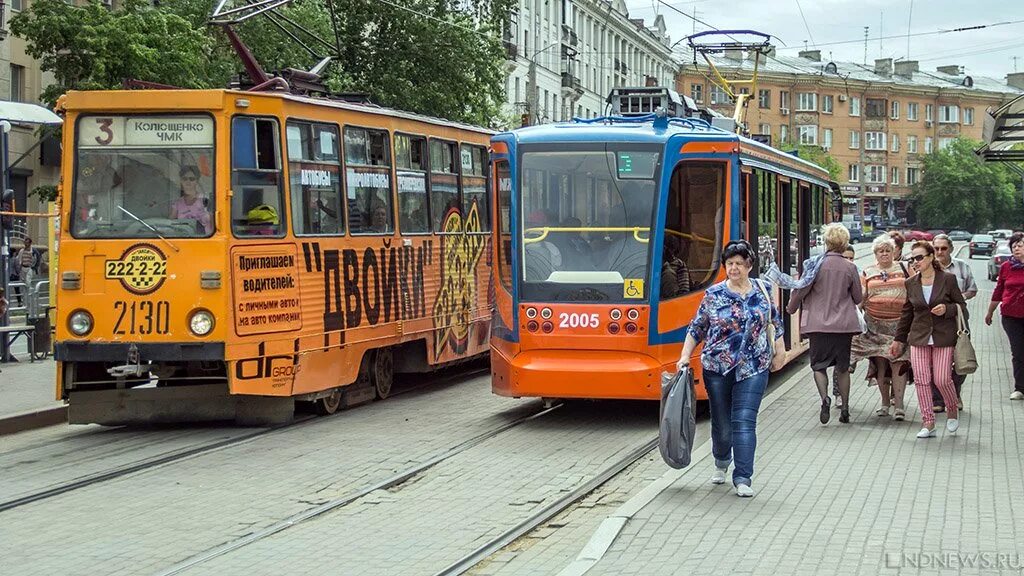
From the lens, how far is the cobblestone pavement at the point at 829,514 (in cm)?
736

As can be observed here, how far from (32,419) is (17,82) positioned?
26071 mm

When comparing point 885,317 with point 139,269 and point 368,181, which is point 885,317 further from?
point 139,269

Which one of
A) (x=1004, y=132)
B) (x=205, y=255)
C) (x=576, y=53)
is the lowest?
(x=205, y=255)

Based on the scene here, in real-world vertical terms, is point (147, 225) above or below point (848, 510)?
above

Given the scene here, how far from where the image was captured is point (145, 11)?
3253 centimetres

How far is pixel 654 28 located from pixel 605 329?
91.6 metres

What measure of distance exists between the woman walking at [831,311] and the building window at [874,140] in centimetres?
10552

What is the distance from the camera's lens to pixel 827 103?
112m

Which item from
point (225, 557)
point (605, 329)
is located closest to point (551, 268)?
point (605, 329)

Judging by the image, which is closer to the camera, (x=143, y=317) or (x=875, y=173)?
(x=143, y=317)

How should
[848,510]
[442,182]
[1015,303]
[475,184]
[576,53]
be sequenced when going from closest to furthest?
[848,510] → [1015,303] → [442,182] → [475,184] → [576,53]

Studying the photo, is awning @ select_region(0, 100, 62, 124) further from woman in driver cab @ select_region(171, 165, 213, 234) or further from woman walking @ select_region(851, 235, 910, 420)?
woman walking @ select_region(851, 235, 910, 420)

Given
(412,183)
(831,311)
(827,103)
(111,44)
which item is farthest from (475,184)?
(827,103)

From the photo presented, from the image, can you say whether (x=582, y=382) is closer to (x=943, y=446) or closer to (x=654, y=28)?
(x=943, y=446)
